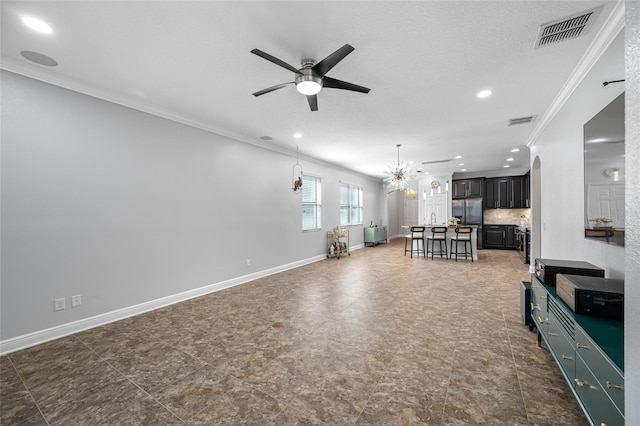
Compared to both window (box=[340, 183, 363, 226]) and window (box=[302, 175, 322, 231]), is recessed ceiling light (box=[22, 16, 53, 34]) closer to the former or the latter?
window (box=[302, 175, 322, 231])

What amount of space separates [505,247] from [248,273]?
855cm

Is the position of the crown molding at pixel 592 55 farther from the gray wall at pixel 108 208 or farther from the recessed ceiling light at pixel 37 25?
the gray wall at pixel 108 208

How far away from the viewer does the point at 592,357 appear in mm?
1414

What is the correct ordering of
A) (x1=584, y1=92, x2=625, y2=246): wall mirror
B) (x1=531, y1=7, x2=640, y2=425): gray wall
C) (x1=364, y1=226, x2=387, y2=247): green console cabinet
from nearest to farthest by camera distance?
(x1=531, y1=7, x2=640, y2=425): gray wall, (x1=584, y1=92, x2=625, y2=246): wall mirror, (x1=364, y1=226, x2=387, y2=247): green console cabinet

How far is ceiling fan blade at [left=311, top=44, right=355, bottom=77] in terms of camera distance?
203cm

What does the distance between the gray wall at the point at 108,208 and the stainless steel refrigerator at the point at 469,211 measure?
25.5ft

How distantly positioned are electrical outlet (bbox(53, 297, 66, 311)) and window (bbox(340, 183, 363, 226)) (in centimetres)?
663

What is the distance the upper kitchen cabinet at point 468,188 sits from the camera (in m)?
9.47

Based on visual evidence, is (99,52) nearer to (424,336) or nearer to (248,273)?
(248,273)

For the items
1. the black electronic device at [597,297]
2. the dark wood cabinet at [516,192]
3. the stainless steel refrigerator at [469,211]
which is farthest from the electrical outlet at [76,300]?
the dark wood cabinet at [516,192]

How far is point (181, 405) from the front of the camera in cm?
186

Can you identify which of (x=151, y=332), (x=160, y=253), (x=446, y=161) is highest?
(x=446, y=161)

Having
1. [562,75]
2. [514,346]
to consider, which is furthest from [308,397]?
[562,75]

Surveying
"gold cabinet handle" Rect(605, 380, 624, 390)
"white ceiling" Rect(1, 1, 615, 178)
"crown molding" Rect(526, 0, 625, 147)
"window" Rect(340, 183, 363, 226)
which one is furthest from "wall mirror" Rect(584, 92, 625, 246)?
"window" Rect(340, 183, 363, 226)
